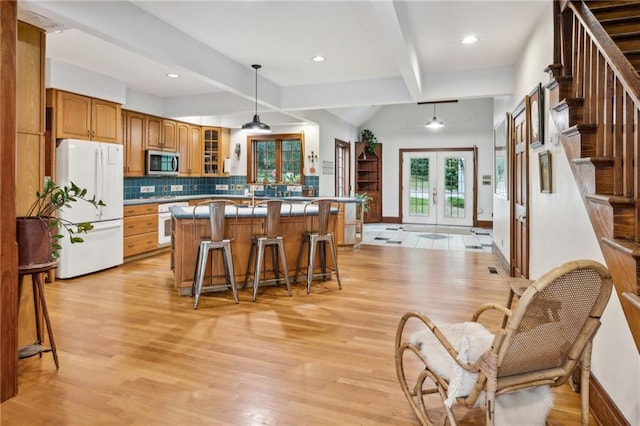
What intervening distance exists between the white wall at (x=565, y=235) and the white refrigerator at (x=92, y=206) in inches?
196

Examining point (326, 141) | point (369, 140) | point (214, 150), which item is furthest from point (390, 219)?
point (214, 150)

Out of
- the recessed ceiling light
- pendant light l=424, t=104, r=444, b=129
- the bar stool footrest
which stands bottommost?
the bar stool footrest

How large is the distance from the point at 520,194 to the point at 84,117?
555 cm

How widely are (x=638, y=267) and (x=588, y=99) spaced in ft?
4.14

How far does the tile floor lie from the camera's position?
7449 millimetres

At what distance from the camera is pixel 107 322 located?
3.40 m

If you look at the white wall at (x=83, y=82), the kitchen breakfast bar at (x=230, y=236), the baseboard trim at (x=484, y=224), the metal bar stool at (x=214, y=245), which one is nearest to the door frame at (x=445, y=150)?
the baseboard trim at (x=484, y=224)

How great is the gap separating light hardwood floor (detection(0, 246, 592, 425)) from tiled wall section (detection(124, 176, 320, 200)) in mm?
2333

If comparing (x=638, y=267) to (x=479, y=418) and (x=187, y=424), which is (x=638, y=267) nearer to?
(x=479, y=418)

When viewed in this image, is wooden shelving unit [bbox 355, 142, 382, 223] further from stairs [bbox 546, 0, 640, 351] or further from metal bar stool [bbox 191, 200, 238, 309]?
stairs [bbox 546, 0, 640, 351]

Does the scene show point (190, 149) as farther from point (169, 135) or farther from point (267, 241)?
point (267, 241)

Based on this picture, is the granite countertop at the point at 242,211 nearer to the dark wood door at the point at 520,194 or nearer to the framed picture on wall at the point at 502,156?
the dark wood door at the point at 520,194

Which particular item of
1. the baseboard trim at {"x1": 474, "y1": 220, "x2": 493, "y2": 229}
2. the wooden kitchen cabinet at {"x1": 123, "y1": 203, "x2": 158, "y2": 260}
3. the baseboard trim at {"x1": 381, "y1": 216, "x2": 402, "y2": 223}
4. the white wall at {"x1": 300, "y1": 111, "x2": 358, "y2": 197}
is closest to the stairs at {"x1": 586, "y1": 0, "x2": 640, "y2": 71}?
the white wall at {"x1": 300, "y1": 111, "x2": 358, "y2": 197}

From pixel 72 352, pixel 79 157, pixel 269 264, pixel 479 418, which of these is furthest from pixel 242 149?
pixel 479 418
